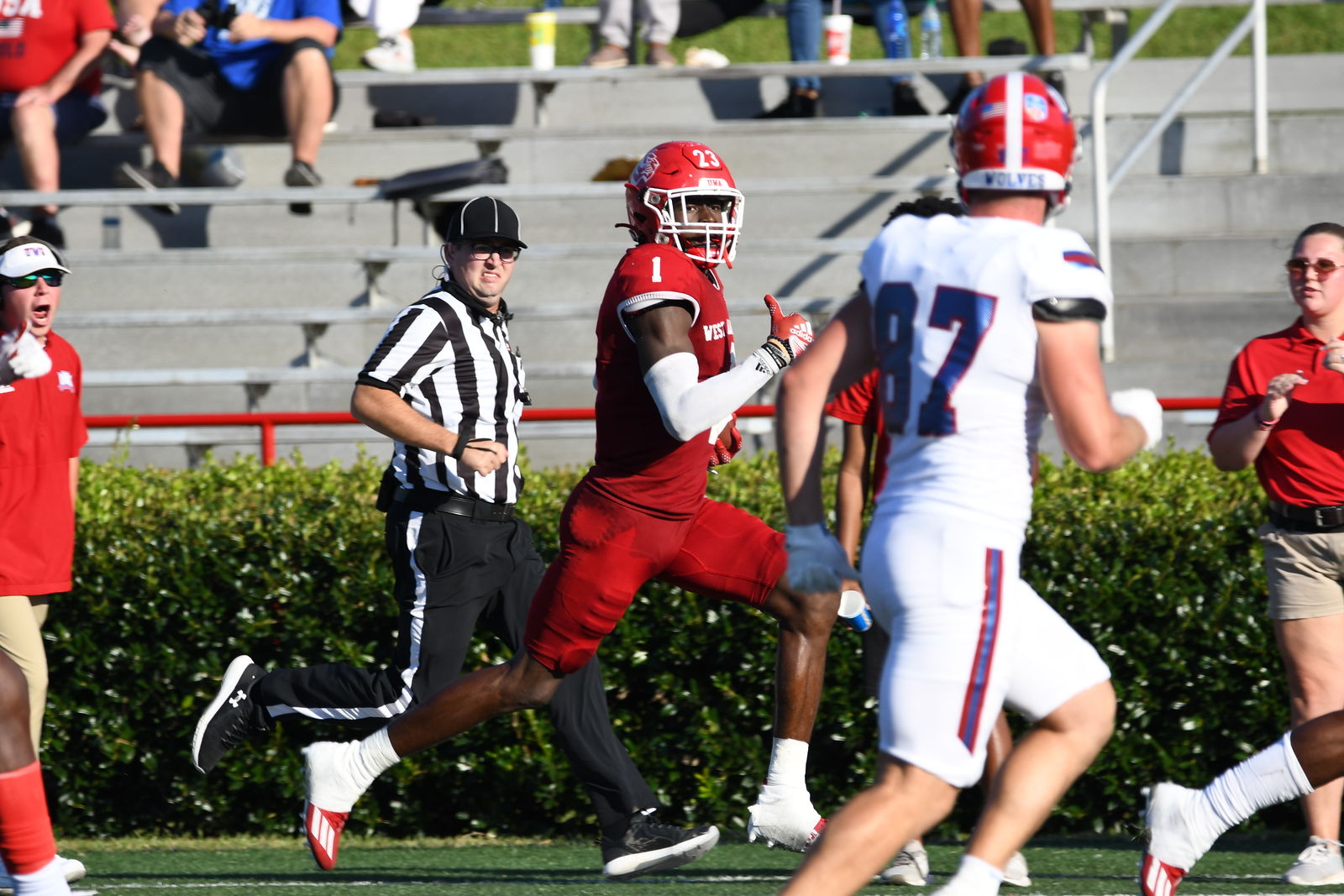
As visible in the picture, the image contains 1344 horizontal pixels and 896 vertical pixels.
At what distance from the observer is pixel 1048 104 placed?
3367mm

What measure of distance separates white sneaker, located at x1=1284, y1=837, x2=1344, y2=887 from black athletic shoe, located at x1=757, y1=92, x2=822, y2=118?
7131 millimetres

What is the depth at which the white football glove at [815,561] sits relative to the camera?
3363 mm

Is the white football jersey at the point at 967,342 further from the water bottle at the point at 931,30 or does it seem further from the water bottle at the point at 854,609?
the water bottle at the point at 931,30

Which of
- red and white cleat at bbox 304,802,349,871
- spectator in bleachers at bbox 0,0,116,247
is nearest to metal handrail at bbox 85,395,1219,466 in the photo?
spectator in bleachers at bbox 0,0,116,247

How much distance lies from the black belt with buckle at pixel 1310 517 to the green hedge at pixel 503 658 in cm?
66

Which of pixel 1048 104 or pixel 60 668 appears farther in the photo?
pixel 60 668

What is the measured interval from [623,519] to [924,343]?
1.59 meters

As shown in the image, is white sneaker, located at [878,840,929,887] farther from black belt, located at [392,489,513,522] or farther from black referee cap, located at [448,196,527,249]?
black referee cap, located at [448,196,527,249]

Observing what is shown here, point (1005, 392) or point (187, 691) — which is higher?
point (1005, 392)

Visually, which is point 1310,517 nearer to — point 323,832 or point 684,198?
point 684,198

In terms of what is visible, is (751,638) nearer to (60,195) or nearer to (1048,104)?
(1048,104)

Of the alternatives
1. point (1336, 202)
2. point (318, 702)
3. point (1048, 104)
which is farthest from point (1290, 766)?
point (1336, 202)

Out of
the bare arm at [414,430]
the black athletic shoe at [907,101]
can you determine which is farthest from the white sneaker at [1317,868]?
the black athletic shoe at [907,101]

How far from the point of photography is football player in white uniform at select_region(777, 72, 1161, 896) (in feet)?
10.6
